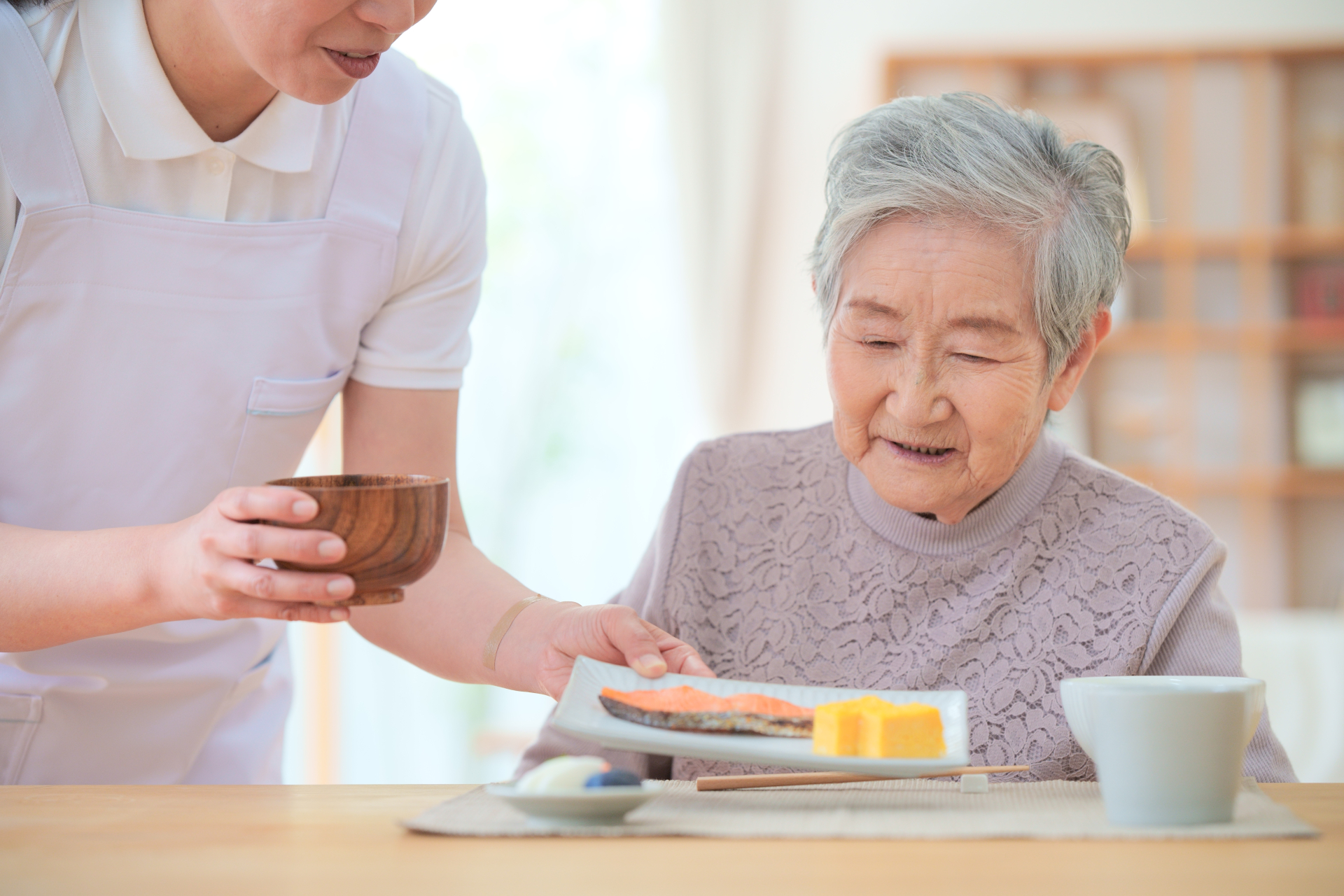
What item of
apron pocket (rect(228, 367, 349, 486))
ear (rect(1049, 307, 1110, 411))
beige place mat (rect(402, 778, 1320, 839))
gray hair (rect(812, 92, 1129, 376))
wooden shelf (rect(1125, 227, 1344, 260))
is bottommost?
beige place mat (rect(402, 778, 1320, 839))

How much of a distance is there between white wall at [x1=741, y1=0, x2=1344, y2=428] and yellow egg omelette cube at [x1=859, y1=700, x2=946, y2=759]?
3.67 meters

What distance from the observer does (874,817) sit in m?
0.92

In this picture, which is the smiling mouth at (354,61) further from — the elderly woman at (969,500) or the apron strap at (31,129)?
the elderly woman at (969,500)

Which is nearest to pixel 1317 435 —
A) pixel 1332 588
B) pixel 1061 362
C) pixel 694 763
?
pixel 1332 588

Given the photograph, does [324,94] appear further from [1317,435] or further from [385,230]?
[1317,435]

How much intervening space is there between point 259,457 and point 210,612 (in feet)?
1.66

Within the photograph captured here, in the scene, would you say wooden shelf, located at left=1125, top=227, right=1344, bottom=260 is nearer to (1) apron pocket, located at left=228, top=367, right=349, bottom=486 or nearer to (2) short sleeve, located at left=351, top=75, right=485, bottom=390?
(2) short sleeve, located at left=351, top=75, right=485, bottom=390

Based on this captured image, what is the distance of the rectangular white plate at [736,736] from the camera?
934mm

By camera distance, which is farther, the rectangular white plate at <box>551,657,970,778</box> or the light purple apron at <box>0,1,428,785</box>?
the light purple apron at <box>0,1,428,785</box>

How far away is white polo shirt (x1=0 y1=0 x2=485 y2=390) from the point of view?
50.1 inches

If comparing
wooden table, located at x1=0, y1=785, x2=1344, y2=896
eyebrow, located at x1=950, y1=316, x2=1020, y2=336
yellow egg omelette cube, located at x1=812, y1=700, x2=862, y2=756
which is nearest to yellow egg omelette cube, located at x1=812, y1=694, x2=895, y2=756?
yellow egg omelette cube, located at x1=812, y1=700, x2=862, y2=756

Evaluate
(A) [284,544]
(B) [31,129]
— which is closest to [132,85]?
(B) [31,129]

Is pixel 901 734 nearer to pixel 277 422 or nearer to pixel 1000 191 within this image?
pixel 1000 191

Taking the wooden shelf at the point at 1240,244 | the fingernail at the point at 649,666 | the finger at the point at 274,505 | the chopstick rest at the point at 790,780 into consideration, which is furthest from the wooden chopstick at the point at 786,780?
the wooden shelf at the point at 1240,244
